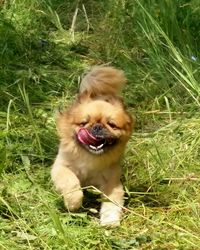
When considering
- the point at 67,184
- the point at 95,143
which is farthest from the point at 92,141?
the point at 67,184

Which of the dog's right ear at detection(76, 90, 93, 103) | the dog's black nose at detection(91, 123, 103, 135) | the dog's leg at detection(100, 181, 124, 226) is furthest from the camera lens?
the dog's right ear at detection(76, 90, 93, 103)

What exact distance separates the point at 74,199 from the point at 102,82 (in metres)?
0.68

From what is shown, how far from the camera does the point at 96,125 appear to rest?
11.1 feet

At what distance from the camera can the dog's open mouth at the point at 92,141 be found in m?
3.38

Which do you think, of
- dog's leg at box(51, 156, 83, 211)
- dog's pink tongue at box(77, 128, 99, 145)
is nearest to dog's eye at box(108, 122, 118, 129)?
dog's pink tongue at box(77, 128, 99, 145)

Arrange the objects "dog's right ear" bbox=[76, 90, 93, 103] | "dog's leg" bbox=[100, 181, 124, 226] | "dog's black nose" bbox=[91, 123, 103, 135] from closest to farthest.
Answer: "dog's black nose" bbox=[91, 123, 103, 135] < "dog's leg" bbox=[100, 181, 124, 226] < "dog's right ear" bbox=[76, 90, 93, 103]

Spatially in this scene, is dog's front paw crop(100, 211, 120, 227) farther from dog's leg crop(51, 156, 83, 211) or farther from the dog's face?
the dog's face

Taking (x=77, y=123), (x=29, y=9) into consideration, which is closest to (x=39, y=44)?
(x=29, y=9)

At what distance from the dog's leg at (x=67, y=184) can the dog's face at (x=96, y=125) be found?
0.54 ft

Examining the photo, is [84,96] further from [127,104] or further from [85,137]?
[127,104]

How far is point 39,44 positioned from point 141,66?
41.5 inches

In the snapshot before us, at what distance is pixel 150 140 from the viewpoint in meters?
4.30

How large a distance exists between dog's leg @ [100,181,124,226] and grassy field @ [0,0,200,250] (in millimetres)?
50

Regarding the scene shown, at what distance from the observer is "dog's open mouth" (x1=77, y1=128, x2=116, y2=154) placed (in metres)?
3.38
